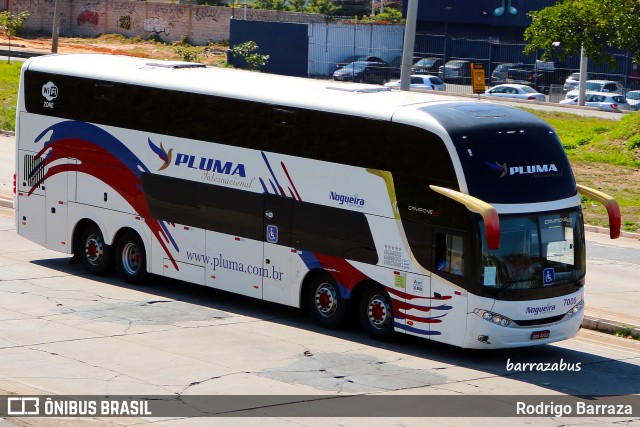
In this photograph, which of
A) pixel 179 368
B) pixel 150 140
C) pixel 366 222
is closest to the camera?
pixel 179 368

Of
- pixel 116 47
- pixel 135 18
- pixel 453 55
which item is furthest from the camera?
pixel 135 18

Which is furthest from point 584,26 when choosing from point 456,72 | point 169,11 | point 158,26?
point 158,26

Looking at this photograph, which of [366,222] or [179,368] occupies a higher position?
[366,222]

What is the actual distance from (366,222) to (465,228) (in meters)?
1.85

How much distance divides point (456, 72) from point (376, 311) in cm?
5934

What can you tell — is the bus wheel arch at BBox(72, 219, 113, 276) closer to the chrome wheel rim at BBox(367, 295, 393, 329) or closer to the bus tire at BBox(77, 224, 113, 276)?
the bus tire at BBox(77, 224, 113, 276)

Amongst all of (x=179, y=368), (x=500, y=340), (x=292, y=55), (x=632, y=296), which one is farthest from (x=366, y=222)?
(x=292, y=55)

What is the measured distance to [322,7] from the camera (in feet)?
343

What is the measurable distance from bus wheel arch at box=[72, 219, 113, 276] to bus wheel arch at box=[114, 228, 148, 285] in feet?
0.93

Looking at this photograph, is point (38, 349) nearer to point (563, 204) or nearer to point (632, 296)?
point (563, 204)

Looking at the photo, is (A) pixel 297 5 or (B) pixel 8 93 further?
(A) pixel 297 5

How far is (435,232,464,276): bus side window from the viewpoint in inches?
Answer: 637

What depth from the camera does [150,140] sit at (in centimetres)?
2025

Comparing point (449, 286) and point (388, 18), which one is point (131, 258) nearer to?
point (449, 286)
